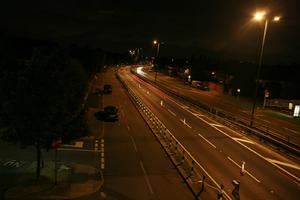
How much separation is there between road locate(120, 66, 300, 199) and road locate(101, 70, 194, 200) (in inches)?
101

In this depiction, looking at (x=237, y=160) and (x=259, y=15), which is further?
(x=259, y=15)

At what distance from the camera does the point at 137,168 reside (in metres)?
20.2

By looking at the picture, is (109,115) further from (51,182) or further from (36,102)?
(36,102)

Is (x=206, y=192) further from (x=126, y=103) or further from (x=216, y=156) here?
(x=126, y=103)

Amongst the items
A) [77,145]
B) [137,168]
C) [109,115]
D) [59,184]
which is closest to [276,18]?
[109,115]

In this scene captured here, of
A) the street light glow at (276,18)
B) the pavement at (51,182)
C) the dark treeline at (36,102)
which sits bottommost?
the pavement at (51,182)

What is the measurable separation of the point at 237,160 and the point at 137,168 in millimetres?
7581

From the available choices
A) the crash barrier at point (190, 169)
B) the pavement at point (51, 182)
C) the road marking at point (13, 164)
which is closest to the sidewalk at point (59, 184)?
the pavement at point (51, 182)

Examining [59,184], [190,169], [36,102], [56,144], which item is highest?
[36,102]

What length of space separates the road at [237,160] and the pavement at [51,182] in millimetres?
7090

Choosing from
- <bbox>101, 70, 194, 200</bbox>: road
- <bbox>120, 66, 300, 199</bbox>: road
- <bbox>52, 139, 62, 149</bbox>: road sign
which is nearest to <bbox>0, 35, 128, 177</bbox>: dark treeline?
<bbox>52, 139, 62, 149</bbox>: road sign

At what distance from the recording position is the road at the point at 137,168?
54.6 ft

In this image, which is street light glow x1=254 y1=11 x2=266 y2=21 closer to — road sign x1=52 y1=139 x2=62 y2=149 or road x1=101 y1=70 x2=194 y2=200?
road x1=101 y1=70 x2=194 y2=200

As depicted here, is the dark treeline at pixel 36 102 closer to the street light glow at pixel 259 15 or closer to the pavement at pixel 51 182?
the pavement at pixel 51 182
